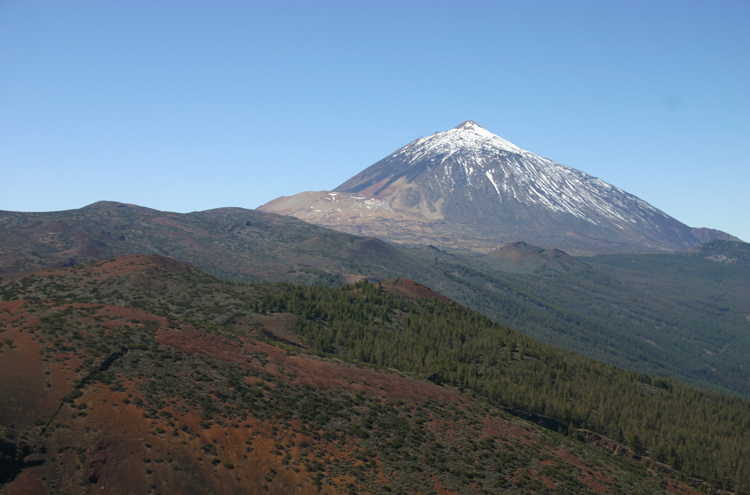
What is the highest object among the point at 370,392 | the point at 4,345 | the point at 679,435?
the point at 4,345

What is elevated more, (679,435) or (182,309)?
(182,309)

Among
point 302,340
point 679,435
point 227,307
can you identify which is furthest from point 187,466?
point 679,435

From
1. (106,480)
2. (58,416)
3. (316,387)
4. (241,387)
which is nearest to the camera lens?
(106,480)

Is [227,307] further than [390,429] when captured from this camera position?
Yes

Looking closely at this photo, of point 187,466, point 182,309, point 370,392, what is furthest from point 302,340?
point 187,466

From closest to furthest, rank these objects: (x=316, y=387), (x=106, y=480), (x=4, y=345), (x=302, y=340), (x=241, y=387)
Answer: (x=106, y=480)
(x=4, y=345)
(x=241, y=387)
(x=316, y=387)
(x=302, y=340)

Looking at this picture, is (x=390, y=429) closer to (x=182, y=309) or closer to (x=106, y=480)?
(x=106, y=480)

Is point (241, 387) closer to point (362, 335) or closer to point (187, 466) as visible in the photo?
point (187, 466)
